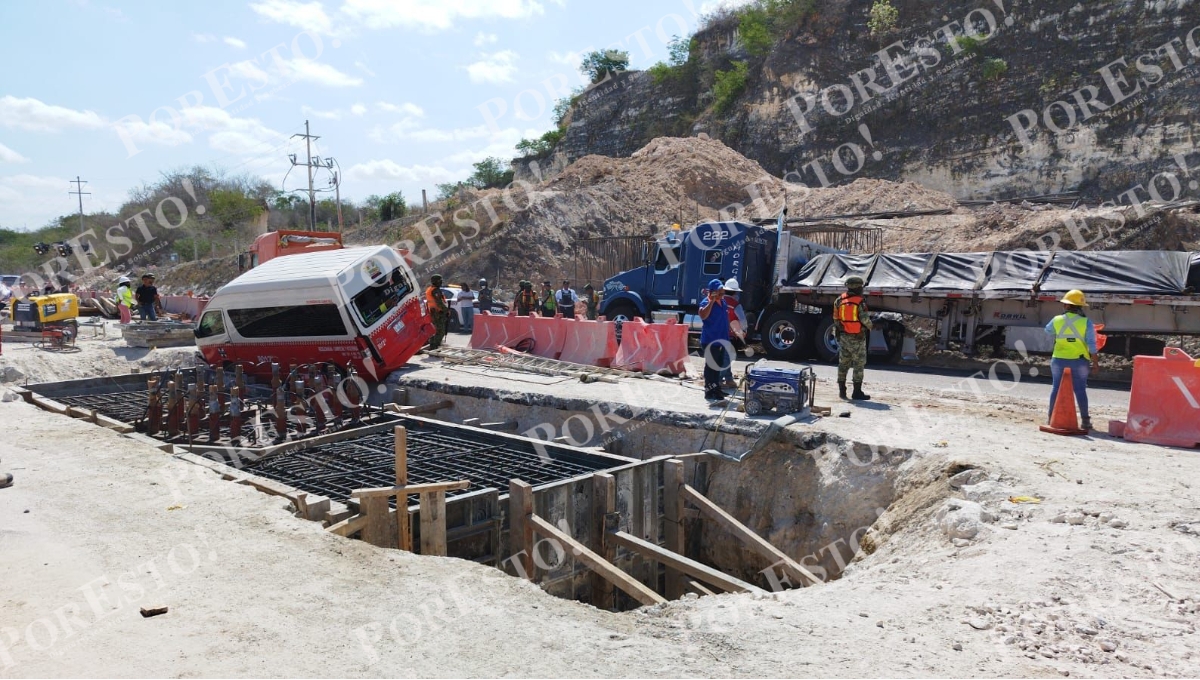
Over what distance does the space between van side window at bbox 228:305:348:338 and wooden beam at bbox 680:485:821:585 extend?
6.34 meters

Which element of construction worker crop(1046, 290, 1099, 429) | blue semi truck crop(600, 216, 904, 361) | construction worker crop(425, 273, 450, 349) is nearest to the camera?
construction worker crop(1046, 290, 1099, 429)

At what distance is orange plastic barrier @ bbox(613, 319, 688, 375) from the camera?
12453 mm

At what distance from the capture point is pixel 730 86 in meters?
43.8

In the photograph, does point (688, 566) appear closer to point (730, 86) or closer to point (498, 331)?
point (498, 331)

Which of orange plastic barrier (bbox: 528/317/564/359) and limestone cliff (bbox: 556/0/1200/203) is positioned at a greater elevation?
limestone cliff (bbox: 556/0/1200/203)

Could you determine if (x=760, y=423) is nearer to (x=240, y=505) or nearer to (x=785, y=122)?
(x=240, y=505)

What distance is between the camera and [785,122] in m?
39.4

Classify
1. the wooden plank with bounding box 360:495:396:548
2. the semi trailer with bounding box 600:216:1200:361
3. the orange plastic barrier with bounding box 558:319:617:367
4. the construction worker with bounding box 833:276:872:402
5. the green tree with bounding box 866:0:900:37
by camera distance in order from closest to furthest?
the wooden plank with bounding box 360:495:396:548 < the construction worker with bounding box 833:276:872:402 < the semi trailer with bounding box 600:216:1200:361 < the orange plastic barrier with bounding box 558:319:617:367 < the green tree with bounding box 866:0:900:37

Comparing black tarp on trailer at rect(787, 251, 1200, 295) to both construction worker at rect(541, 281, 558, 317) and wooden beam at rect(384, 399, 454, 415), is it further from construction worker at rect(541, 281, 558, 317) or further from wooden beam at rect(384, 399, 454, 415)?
wooden beam at rect(384, 399, 454, 415)

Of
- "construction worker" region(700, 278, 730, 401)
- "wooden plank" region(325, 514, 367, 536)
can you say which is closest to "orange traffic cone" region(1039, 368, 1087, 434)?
"construction worker" region(700, 278, 730, 401)

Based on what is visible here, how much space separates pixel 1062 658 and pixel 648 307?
13545 mm

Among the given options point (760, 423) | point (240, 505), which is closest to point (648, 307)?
point (760, 423)

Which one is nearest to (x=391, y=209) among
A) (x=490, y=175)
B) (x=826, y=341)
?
(x=490, y=175)

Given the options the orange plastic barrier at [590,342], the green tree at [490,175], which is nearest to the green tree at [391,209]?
the green tree at [490,175]
